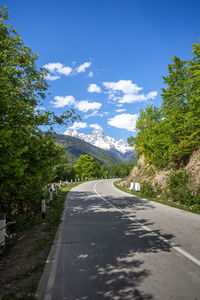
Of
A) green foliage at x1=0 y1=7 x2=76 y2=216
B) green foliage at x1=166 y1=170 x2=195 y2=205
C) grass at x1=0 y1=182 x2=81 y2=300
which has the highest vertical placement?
green foliage at x1=0 y1=7 x2=76 y2=216

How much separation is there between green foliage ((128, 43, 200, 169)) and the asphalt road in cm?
812

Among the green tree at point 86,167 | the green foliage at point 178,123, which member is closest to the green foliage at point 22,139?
the green foliage at point 178,123

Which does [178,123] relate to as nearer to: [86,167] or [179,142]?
[179,142]

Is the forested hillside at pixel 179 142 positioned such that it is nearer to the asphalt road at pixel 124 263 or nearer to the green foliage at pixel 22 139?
the asphalt road at pixel 124 263

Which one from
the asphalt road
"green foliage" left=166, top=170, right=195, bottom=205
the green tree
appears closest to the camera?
the asphalt road

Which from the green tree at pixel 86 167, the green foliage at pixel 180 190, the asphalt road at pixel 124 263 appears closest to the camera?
the asphalt road at pixel 124 263

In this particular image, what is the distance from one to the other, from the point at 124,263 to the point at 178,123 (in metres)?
12.1

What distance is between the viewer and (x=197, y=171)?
1371 cm

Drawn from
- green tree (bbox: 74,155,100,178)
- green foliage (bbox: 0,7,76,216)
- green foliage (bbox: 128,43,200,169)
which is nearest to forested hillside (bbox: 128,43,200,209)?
green foliage (bbox: 128,43,200,169)

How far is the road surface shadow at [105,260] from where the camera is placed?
10.8 feet

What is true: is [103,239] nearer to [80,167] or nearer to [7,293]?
[7,293]

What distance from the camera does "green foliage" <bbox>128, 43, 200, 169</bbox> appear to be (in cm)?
1299

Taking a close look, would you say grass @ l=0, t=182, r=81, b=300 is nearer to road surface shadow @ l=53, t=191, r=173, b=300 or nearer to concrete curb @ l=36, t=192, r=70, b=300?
concrete curb @ l=36, t=192, r=70, b=300

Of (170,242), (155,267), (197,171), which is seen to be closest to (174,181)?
(197,171)
